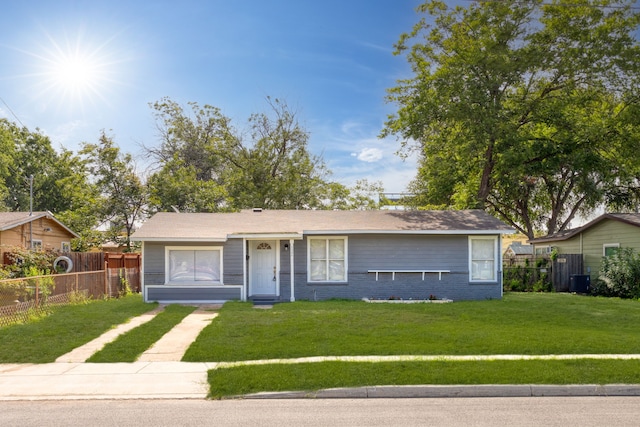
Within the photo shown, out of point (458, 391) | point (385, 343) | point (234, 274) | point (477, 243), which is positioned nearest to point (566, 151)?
point (477, 243)

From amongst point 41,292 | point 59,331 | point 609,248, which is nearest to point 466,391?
point 59,331

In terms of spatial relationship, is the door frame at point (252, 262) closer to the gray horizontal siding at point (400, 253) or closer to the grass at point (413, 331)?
the gray horizontal siding at point (400, 253)

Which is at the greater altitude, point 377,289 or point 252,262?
point 252,262

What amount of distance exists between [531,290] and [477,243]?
7.72 m

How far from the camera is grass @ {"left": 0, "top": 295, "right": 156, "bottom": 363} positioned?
407 inches

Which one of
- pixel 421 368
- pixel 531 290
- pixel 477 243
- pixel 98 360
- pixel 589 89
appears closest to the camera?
pixel 421 368

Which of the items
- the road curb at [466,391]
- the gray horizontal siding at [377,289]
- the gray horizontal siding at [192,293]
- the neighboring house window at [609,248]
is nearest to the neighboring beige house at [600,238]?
the neighboring house window at [609,248]

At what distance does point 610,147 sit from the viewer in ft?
96.9

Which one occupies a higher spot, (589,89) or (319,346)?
(589,89)

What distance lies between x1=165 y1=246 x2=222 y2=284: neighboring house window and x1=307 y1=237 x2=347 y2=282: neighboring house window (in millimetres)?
3201

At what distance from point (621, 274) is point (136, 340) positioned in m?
18.4

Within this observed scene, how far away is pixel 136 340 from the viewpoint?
11.4 m

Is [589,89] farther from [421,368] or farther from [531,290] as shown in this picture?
[421,368]

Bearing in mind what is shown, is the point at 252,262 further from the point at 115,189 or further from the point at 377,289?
the point at 115,189
